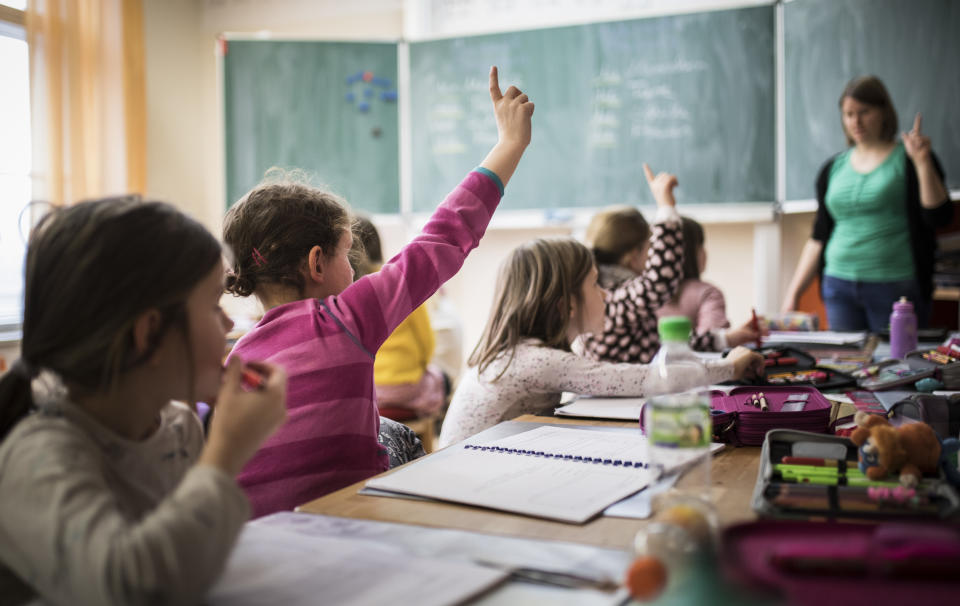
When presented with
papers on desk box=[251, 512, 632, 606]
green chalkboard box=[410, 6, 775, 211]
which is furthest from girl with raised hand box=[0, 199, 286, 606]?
green chalkboard box=[410, 6, 775, 211]

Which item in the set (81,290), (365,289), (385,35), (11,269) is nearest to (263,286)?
(365,289)

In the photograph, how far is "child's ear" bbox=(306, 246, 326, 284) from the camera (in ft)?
4.47

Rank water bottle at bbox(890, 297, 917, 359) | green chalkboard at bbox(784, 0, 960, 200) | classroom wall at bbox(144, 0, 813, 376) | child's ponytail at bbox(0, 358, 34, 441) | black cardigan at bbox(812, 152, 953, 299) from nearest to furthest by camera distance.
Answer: child's ponytail at bbox(0, 358, 34, 441), water bottle at bbox(890, 297, 917, 359), black cardigan at bbox(812, 152, 953, 299), green chalkboard at bbox(784, 0, 960, 200), classroom wall at bbox(144, 0, 813, 376)

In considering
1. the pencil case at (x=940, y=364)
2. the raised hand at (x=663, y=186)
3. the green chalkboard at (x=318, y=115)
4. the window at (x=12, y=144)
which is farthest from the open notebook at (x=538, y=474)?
the green chalkboard at (x=318, y=115)

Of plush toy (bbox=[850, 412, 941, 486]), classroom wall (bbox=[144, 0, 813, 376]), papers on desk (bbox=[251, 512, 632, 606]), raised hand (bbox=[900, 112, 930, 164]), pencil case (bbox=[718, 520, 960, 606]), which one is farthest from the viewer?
classroom wall (bbox=[144, 0, 813, 376])

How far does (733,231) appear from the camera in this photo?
4.35m

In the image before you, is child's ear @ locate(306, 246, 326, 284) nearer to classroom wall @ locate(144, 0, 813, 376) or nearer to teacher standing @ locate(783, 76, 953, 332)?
teacher standing @ locate(783, 76, 953, 332)

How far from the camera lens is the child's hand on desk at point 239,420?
71 cm

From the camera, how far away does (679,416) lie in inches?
31.3

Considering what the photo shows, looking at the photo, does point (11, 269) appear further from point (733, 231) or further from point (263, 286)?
point (733, 231)

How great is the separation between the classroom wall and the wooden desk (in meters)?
3.48

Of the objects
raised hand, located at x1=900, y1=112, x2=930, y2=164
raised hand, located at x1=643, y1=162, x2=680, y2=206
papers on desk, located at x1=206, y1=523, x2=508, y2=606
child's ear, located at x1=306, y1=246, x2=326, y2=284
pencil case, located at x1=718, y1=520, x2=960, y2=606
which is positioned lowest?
papers on desk, located at x1=206, y1=523, x2=508, y2=606

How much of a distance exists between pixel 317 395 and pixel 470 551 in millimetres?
486

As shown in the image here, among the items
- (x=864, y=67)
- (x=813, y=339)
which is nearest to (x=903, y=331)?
(x=813, y=339)
